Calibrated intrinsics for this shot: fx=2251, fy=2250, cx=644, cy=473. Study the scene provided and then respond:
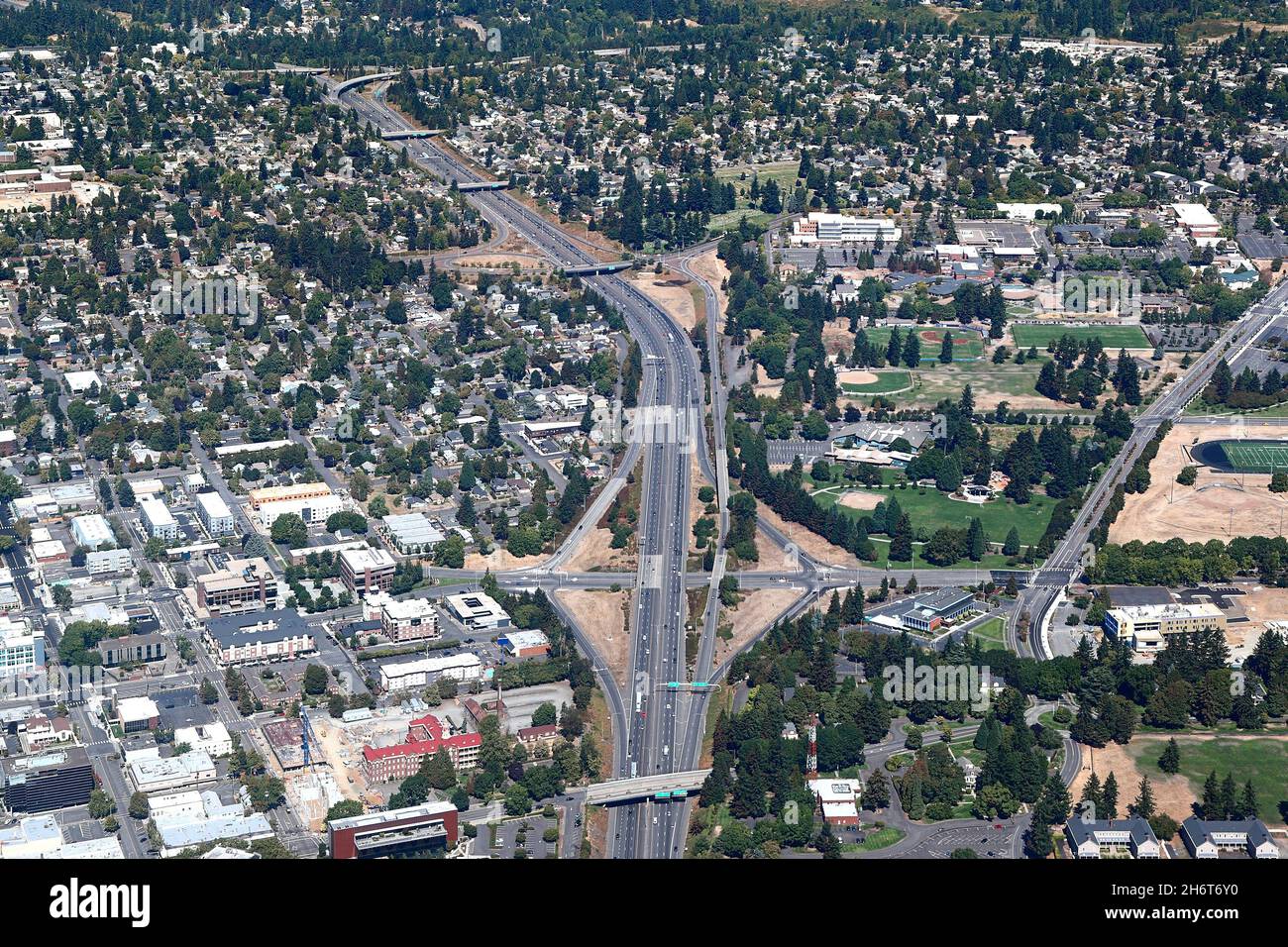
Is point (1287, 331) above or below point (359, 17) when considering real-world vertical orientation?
below

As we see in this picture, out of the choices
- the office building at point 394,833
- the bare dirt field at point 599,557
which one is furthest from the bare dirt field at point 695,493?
the office building at point 394,833

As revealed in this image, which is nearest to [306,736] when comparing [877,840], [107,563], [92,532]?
[877,840]

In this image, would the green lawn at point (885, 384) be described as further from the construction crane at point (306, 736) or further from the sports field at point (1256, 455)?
the construction crane at point (306, 736)

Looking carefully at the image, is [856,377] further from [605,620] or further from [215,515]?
[215,515]

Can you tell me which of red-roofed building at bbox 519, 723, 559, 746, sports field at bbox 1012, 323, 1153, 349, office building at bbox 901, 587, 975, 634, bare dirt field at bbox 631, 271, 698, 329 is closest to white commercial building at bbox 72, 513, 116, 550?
red-roofed building at bbox 519, 723, 559, 746
